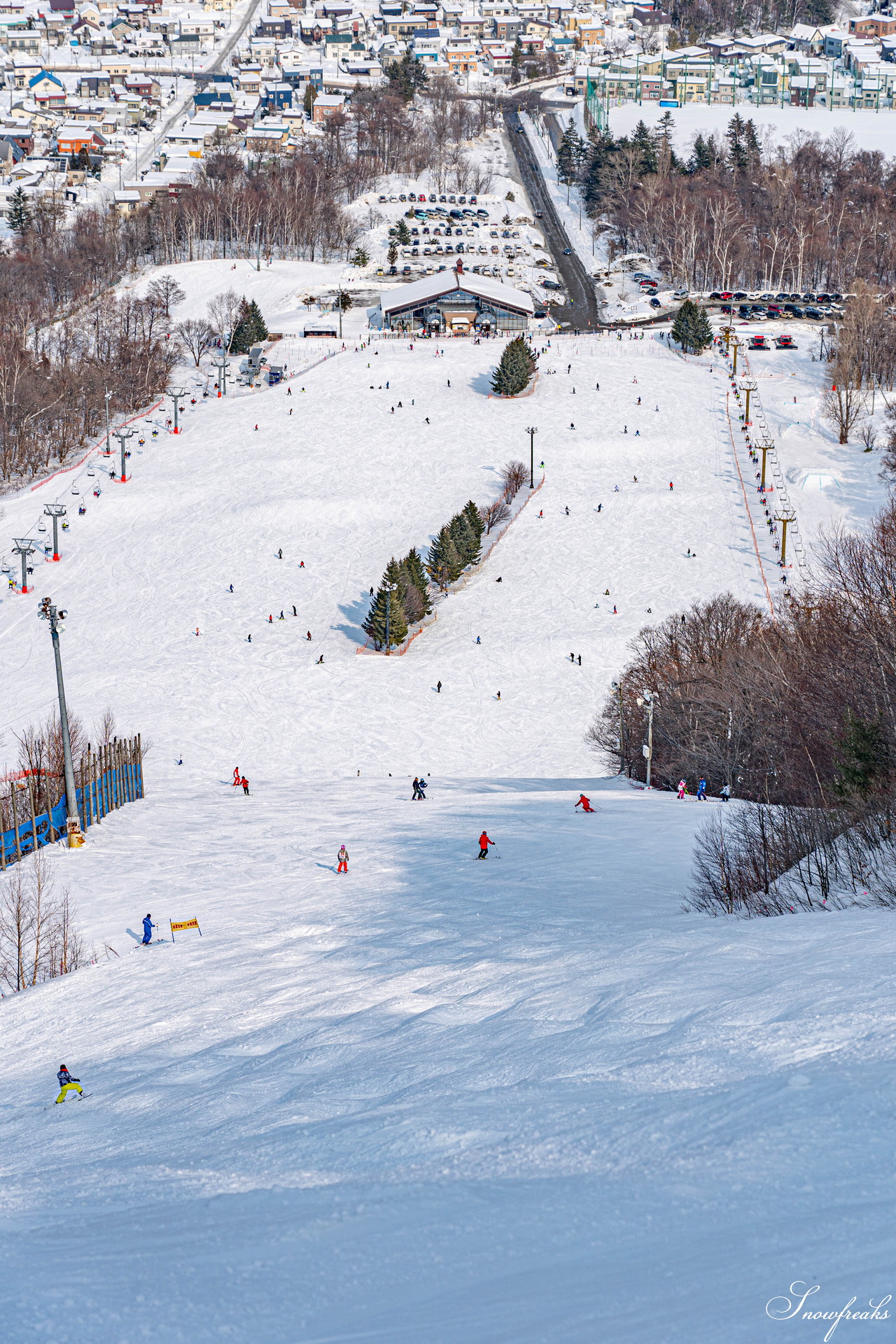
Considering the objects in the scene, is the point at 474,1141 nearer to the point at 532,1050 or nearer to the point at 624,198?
the point at 532,1050

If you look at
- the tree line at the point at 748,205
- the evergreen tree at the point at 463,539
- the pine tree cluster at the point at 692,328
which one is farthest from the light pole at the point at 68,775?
the tree line at the point at 748,205

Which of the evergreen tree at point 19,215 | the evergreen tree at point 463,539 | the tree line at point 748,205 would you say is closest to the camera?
the evergreen tree at point 463,539

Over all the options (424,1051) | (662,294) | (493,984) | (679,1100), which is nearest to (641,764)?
(493,984)

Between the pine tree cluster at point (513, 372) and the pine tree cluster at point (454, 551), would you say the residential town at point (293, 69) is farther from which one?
the pine tree cluster at point (454, 551)

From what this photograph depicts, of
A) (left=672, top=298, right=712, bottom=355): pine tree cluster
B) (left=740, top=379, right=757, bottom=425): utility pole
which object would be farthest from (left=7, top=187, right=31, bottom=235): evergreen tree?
(left=740, top=379, right=757, bottom=425): utility pole

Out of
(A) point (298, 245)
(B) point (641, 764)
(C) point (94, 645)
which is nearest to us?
(B) point (641, 764)

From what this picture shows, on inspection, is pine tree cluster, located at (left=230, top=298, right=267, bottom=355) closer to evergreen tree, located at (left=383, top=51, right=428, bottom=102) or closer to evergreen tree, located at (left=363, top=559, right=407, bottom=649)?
evergreen tree, located at (left=363, top=559, right=407, bottom=649)
